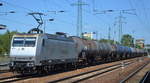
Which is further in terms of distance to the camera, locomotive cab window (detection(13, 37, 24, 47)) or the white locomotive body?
locomotive cab window (detection(13, 37, 24, 47))

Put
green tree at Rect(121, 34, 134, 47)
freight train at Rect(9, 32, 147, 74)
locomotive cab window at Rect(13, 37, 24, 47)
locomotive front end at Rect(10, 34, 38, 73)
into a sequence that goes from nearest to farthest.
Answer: locomotive front end at Rect(10, 34, 38, 73)
freight train at Rect(9, 32, 147, 74)
locomotive cab window at Rect(13, 37, 24, 47)
green tree at Rect(121, 34, 134, 47)

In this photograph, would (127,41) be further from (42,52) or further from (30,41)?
(30,41)

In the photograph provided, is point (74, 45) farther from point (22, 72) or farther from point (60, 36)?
point (22, 72)

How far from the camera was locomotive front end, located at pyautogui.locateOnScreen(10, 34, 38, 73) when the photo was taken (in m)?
19.8

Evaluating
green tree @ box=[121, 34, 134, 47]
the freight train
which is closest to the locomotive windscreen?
the freight train

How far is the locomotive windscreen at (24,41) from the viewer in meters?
20.8

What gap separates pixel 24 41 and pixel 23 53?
1215 mm

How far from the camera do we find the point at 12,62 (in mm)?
20062

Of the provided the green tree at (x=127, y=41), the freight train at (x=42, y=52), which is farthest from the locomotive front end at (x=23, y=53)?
the green tree at (x=127, y=41)

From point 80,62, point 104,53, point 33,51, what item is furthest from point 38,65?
point 104,53

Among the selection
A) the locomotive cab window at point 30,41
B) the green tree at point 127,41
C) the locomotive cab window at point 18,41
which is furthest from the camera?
the green tree at point 127,41

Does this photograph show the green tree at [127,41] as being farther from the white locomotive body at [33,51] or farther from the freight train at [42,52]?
the white locomotive body at [33,51]

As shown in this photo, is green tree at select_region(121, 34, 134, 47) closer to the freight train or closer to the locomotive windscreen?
the freight train

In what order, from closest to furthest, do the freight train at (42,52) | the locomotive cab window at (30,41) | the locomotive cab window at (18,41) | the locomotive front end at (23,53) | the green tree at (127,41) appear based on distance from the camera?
the locomotive front end at (23,53)
the freight train at (42,52)
the locomotive cab window at (30,41)
the locomotive cab window at (18,41)
the green tree at (127,41)
